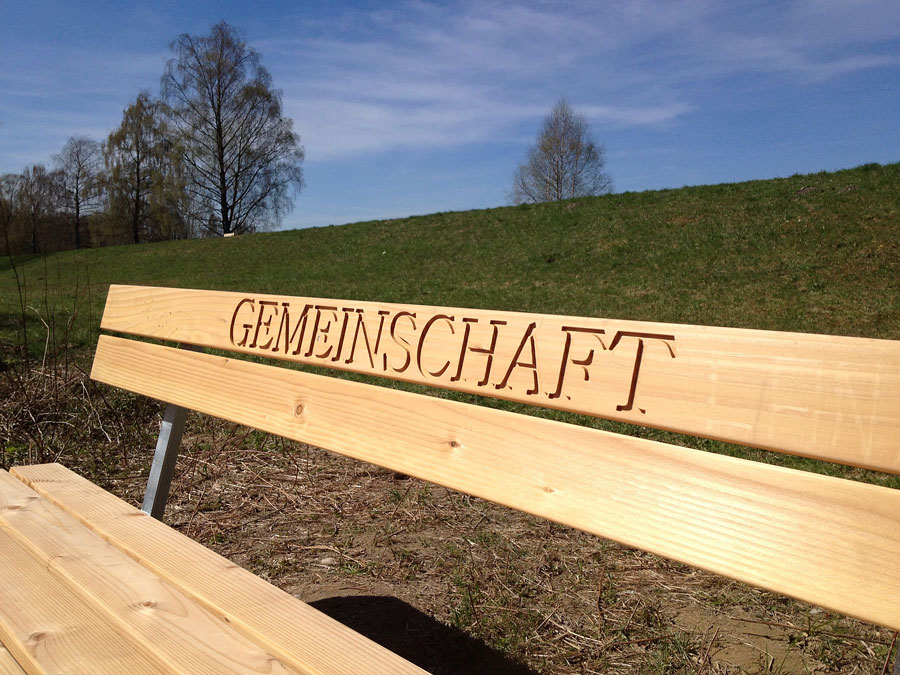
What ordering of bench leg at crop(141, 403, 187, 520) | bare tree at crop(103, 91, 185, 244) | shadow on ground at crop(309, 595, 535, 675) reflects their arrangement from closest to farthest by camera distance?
shadow on ground at crop(309, 595, 535, 675)
bench leg at crop(141, 403, 187, 520)
bare tree at crop(103, 91, 185, 244)

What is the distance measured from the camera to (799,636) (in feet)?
7.14

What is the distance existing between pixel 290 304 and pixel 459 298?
8799 millimetres

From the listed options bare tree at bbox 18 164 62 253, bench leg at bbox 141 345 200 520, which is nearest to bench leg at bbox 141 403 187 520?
bench leg at bbox 141 345 200 520

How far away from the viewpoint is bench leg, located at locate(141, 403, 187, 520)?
2.28 m

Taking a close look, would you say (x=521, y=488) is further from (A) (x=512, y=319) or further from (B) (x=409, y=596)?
(B) (x=409, y=596)

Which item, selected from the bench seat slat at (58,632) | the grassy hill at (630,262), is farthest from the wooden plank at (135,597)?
the grassy hill at (630,262)

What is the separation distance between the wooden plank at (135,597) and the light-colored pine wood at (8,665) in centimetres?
15

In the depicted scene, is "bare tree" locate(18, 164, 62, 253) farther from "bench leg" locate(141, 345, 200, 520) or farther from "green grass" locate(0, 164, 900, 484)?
"bench leg" locate(141, 345, 200, 520)

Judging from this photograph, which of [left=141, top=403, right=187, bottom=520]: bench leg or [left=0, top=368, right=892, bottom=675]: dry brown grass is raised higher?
[left=141, top=403, right=187, bottom=520]: bench leg

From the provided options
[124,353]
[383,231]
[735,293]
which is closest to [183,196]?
[383,231]

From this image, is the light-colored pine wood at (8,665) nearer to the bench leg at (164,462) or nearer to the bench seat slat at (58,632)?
the bench seat slat at (58,632)

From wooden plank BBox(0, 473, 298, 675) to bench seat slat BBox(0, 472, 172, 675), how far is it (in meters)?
0.02

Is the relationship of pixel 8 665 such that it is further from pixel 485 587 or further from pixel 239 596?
pixel 485 587

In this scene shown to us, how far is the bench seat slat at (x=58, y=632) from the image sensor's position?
112 centimetres
